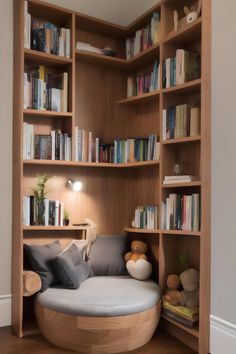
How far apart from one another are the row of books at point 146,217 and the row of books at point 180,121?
0.63 m

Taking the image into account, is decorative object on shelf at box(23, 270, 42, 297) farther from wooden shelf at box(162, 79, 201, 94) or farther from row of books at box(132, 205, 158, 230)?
wooden shelf at box(162, 79, 201, 94)

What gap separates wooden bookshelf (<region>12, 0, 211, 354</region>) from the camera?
2738mm

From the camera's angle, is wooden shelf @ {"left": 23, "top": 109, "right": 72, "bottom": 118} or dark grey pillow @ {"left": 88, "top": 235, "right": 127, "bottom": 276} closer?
wooden shelf @ {"left": 23, "top": 109, "right": 72, "bottom": 118}

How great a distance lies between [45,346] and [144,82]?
7.63 feet

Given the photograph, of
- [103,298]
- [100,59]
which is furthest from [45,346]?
[100,59]

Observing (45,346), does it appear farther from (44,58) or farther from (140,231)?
(44,58)

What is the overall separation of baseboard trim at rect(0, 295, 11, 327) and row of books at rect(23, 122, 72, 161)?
1.19m

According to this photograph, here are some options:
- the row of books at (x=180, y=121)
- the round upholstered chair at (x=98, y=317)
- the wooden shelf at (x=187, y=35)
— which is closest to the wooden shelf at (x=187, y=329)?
the round upholstered chair at (x=98, y=317)

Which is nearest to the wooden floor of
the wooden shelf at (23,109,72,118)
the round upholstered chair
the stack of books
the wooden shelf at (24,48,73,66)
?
the round upholstered chair

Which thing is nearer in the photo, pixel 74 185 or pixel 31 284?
pixel 31 284

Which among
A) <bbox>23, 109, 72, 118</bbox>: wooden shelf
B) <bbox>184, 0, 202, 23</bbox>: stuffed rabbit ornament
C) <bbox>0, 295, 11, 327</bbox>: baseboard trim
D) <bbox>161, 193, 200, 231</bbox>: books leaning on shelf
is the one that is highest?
<bbox>184, 0, 202, 23</bbox>: stuffed rabbit ornament
